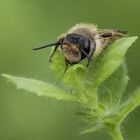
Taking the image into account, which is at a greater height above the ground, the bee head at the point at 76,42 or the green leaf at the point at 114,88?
the bee head at the point at 76,42

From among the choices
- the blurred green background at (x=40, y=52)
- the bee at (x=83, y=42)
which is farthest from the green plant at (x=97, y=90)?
the blurred green background at (x=40, y=52)

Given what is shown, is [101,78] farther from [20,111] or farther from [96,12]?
[96,12]

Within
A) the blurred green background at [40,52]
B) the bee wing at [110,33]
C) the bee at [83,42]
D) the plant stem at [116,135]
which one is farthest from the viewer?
the blurred green background at [40,52]

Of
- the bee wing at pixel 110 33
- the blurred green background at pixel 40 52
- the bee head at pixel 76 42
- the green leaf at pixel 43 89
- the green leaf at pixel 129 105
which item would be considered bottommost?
the green leaf at pixel 129 105

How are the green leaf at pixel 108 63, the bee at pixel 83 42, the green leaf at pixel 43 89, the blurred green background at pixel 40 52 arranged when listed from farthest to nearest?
the blurred green background at pixel 40 52 < the bee at pixel 83 42 < the green leaf at pixel 108 63 < the green leaf at pixel 43 89

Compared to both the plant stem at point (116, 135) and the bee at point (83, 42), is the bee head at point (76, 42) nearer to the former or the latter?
the bee at point (83, 42)

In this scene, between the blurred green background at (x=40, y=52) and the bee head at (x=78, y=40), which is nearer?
the bee head at (x=78, y=40)

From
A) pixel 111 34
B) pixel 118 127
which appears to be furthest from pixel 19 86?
pixel 111 34

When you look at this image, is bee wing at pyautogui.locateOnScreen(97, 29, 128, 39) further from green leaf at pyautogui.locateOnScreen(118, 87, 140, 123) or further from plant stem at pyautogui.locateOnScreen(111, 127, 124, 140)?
plant stem at pyautogui.locateOnScreen(111, 127, 124, 140)

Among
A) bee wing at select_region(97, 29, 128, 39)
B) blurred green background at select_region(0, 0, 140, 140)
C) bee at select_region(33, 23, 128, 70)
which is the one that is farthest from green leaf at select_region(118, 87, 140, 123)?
blurred green background at select_region(0, 0, 140, 140)
